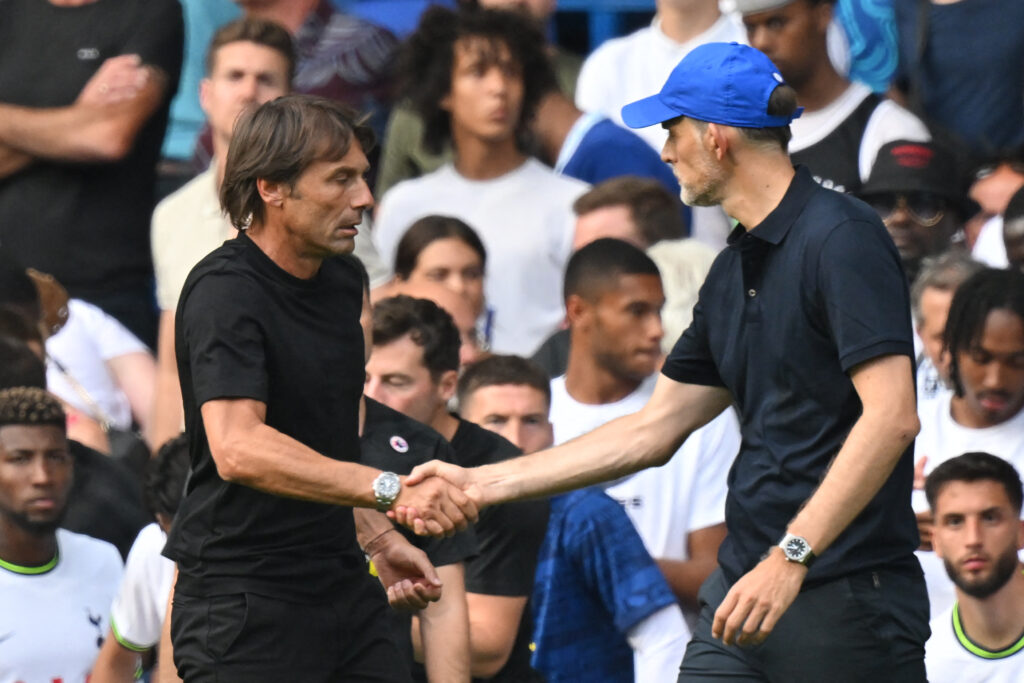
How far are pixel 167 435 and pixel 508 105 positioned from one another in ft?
6.62

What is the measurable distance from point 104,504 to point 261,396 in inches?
97.6

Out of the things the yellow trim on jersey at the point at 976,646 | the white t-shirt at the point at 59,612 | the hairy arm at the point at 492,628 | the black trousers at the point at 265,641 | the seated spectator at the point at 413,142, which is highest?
the seated spectator at the point at 413,142

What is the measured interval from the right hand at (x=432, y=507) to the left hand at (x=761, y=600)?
862 millimetres

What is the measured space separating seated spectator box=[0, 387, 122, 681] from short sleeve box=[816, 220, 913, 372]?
2937mm

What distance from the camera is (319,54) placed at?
8844 millimetres

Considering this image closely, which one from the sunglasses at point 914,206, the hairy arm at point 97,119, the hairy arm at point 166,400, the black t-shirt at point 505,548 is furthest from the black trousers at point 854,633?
the hairy arm at point 97,119

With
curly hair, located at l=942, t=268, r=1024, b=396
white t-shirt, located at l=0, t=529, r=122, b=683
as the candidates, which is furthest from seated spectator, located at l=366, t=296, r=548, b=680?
curly hair, located at l=942, t=268, r=1024, b=396

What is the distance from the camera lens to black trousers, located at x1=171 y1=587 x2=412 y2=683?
4.45m

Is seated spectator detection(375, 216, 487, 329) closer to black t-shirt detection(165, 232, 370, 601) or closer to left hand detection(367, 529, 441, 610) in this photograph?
left hand detection(367, 529, 441, 610)

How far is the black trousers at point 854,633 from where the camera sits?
438 centimetres

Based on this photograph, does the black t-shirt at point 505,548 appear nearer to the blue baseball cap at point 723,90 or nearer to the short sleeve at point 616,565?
the short sleeve at point 616,565

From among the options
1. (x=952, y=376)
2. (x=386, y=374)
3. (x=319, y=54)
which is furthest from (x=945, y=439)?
(x=319, y=54)

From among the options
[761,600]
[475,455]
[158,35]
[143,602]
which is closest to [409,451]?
[475,455]

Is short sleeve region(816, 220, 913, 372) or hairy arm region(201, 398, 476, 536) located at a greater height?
short sleeve region(816, 220, 913, 372)
